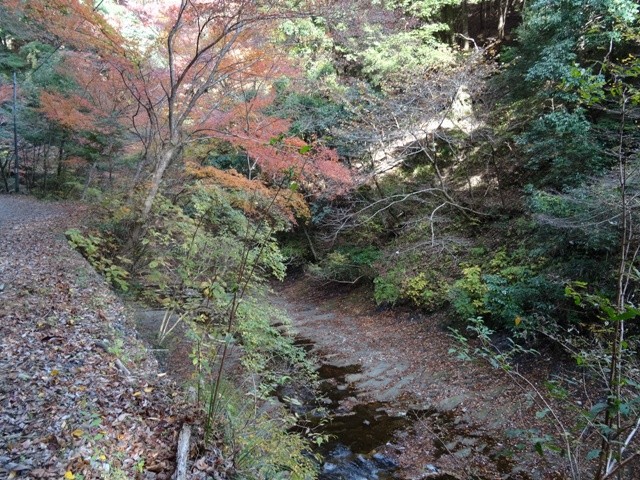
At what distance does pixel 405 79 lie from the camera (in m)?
10.4

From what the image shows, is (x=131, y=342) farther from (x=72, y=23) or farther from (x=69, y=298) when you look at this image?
(x=72, y=23)

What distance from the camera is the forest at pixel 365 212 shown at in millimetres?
3016

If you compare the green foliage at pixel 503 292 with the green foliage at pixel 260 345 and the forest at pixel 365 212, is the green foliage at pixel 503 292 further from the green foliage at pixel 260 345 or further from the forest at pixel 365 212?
the green foliage at pixel 260 345

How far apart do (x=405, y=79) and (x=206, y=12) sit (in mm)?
5597

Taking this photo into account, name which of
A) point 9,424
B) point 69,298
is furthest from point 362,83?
point 9,424

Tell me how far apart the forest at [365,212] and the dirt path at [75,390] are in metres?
0.06

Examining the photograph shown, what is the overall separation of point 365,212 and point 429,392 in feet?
23.1

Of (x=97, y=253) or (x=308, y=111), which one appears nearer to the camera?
(x=97, y=253)

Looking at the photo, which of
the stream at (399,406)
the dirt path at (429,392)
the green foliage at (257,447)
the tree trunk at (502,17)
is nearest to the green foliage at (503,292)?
the dirt path at (429,392)

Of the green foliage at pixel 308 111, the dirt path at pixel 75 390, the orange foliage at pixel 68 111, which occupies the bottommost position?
the dirt path at pixel 75 390

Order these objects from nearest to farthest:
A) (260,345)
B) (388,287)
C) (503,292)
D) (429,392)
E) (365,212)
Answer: (260,345)
(429,392)
(503,292)
(388,287)
(365,212)

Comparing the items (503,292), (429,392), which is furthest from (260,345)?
(503,292)

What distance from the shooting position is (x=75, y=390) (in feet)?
10.3

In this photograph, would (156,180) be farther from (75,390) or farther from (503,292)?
(503,292)
